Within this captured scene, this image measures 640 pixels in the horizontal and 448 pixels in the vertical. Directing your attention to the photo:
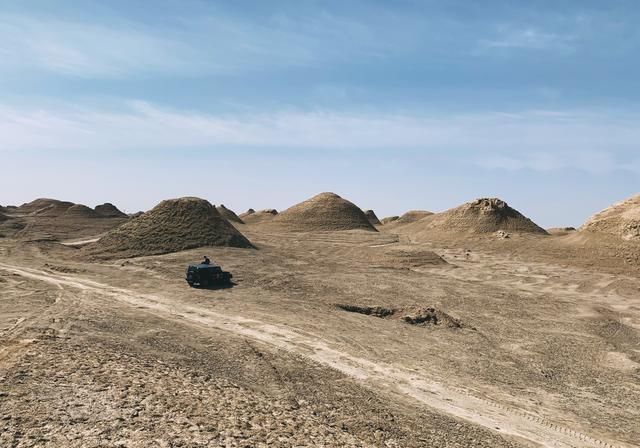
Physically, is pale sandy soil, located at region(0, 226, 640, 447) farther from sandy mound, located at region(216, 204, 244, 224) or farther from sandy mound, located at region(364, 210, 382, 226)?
sandy mound, located at region(364, 210, 382, 226)

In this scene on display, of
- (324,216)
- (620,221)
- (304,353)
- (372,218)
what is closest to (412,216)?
(372,218)

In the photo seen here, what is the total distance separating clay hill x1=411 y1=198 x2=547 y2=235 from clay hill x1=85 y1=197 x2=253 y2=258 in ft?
124

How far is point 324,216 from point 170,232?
46.9 meters

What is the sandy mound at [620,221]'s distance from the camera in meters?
50.0

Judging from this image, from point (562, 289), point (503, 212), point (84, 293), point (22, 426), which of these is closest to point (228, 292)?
point (84, 293)

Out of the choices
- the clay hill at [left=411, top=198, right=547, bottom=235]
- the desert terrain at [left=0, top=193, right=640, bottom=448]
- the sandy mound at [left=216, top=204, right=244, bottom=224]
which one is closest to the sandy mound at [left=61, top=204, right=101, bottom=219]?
the sandy mound at [left=216, top=204, right=244, bottom=224]

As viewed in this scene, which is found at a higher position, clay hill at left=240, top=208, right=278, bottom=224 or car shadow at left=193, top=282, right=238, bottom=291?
clay hill at left=240, top=208, right=278, bottom=224

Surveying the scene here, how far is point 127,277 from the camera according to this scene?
3183 centimetres

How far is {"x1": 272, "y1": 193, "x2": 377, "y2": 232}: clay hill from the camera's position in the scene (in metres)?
85.7

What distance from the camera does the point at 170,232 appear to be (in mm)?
44625

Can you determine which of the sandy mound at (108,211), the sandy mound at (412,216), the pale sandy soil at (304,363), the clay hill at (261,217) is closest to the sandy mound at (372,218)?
the sandy mound at (412,216)

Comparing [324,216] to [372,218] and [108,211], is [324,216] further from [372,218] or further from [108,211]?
[108,211]

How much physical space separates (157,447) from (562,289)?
1364 inches

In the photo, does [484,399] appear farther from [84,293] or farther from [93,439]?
[84,293]
